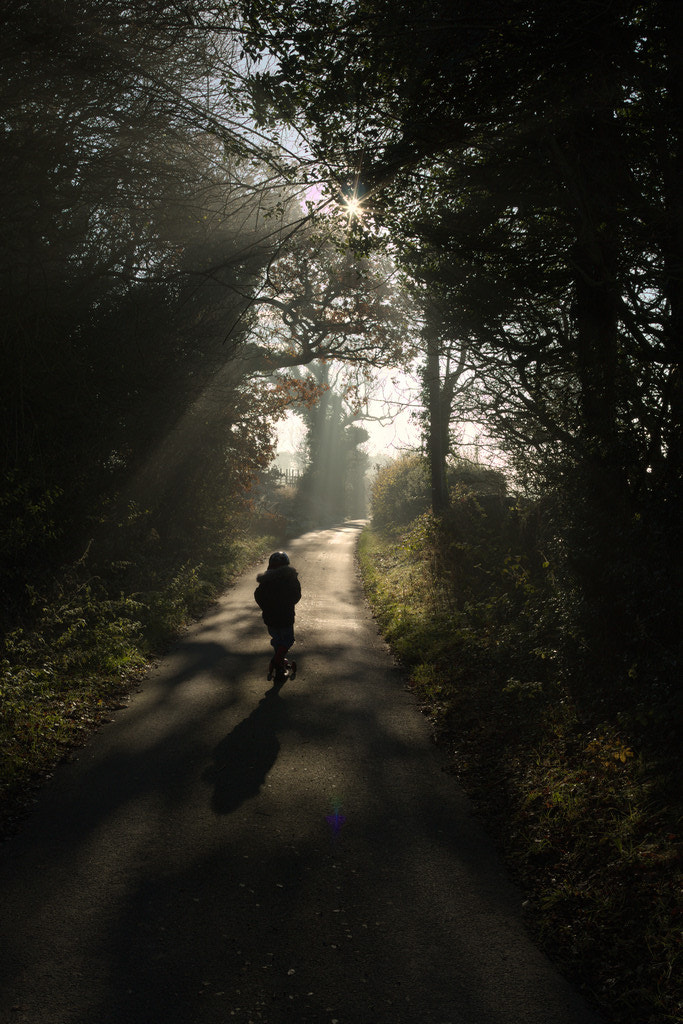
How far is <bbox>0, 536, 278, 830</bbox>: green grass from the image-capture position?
585 cm

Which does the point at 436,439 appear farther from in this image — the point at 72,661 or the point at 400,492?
the point at 72,661

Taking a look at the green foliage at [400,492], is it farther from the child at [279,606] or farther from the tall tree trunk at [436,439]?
the child at [279,606]

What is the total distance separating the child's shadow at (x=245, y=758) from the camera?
17.4 feet

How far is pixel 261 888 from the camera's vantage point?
4.06 metres

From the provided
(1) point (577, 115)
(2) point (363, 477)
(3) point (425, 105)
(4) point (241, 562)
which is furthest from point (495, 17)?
(2) point (363, 477)

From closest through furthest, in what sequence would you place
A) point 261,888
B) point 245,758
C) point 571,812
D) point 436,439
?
point 261,888
point 571,812
point 245,758
point 436,439

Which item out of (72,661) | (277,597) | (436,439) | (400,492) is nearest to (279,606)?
(277,597)

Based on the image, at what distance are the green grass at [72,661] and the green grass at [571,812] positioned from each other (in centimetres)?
396

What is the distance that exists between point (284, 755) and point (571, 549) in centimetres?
413

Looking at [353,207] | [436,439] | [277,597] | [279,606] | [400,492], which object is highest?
[353,207]

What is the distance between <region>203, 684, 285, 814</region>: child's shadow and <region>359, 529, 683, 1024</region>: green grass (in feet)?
6.09

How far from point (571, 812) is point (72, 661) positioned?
20.9 ft

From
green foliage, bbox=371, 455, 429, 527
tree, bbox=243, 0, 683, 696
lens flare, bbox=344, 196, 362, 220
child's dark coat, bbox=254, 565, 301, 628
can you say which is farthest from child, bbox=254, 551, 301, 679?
green foliage, bbox=371, 455, 429, 527

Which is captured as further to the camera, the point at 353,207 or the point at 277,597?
the point at 277,597
